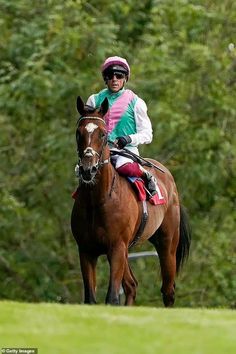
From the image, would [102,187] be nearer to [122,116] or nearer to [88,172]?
[88,172]

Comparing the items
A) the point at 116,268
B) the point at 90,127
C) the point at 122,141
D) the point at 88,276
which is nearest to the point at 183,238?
the point at 122,141

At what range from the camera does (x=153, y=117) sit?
26016 mm

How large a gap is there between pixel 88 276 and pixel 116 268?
1.34 feet

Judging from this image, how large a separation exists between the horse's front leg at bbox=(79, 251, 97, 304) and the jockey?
1074mm

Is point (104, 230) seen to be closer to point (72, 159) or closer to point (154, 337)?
point (154, 337)

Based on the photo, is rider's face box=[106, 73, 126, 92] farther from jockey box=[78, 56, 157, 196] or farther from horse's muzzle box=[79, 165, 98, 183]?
horse's muzzle box=[79, 165, 98, 183]

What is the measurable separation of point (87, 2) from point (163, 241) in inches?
428

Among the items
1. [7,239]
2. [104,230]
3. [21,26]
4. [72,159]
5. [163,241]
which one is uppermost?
[104,230]

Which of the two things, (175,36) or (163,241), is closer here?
(163,241)

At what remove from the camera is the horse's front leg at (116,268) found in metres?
15.1

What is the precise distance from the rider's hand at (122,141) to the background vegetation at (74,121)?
954 cm

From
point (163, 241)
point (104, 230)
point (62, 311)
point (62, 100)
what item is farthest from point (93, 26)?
point (62, 311)

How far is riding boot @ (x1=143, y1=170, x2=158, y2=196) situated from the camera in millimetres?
16375

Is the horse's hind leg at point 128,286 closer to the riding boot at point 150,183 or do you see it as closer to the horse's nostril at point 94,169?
the riding boot at point 150,183
